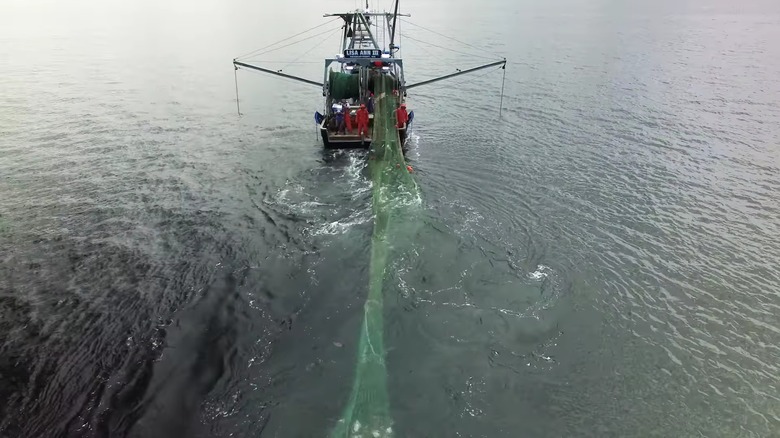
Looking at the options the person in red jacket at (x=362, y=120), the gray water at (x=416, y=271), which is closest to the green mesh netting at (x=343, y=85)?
the gray water at (x=416, y=271)

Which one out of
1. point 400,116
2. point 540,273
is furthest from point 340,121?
point 540,273

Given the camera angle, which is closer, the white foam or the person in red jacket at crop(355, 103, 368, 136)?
the white foam

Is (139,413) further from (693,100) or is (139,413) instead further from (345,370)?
(693,100)

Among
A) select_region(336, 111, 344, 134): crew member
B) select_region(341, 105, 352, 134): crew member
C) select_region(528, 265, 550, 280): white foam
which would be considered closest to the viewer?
select_region(528, 265, 550, 280): white foam

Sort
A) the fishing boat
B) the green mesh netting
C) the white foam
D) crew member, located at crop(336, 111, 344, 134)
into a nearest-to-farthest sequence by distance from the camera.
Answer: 1. the white foam
2. the fishing boat
3. crew member, located at crop(336, 111, 344, 134)
4. the green mesh netting

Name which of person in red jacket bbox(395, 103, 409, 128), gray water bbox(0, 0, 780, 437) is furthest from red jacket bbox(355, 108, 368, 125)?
gray water bbox(0, 0, 780, 437)

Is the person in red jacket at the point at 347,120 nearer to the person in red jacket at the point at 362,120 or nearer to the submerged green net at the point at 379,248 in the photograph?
the person in red jacket at the point at 362,120

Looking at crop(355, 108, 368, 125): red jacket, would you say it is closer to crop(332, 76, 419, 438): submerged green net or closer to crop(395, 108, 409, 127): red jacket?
crop(332, 76, 419, 438): submerged green net
